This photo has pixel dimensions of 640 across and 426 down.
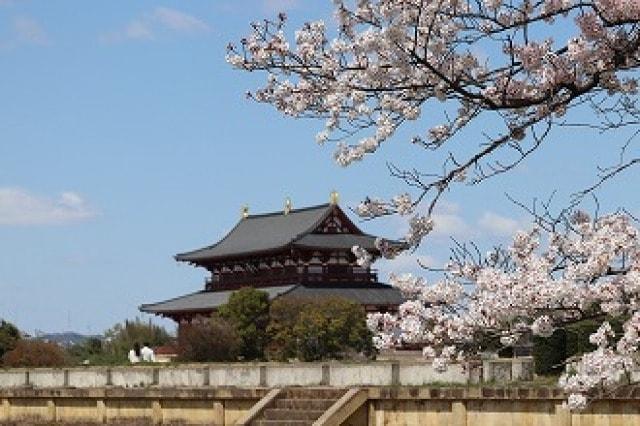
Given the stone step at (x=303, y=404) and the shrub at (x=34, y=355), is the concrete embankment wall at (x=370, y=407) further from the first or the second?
the shrub at (x=34, y=355)

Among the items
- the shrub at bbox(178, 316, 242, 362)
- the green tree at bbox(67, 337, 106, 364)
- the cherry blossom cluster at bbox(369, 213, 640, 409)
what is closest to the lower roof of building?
the green tree at bbox(67, 337, 106, 364)

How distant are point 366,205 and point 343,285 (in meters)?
61.5

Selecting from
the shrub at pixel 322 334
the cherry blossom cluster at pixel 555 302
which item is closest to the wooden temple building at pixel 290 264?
the shrub at pixel 322 334

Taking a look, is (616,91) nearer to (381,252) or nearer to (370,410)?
(381,252)

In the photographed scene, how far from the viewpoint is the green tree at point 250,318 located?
5716 centimetres

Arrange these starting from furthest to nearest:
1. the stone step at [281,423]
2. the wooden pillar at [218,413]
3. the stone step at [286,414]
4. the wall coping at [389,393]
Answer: the wooden pillar at [218,413] → the stone step at [286,414] → the stone step at [281,423] → the wall coping at [389,393]

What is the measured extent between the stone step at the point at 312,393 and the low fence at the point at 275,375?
0.40 metres

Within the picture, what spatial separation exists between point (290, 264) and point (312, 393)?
4812cm

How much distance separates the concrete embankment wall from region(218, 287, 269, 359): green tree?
20543 mm

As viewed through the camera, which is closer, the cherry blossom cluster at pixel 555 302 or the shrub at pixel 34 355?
the cherry blossom cluster at pixel 555 302

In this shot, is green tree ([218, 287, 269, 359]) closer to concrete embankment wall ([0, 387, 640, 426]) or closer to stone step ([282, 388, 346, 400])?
concrete embankment wall ([0, 387, 640, 426])

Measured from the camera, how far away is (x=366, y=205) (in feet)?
40.3

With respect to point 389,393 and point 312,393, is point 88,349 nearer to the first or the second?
point 312,393

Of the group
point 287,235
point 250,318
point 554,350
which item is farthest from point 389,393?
point 287,235
